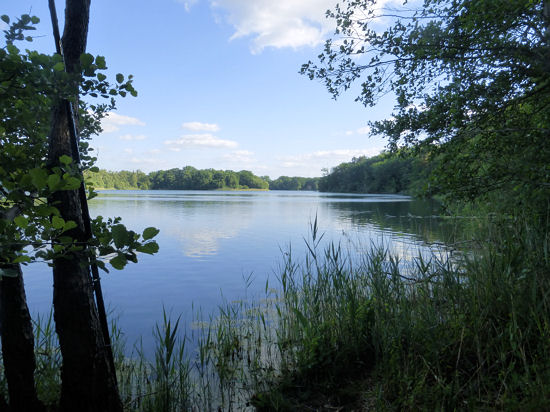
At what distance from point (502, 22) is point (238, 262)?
10.3 m

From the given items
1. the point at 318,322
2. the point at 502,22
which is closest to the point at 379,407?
the point at 318,322

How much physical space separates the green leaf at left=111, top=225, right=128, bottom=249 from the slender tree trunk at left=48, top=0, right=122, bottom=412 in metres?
1.17

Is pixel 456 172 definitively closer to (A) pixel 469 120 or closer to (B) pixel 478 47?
(A) pixel 469 120

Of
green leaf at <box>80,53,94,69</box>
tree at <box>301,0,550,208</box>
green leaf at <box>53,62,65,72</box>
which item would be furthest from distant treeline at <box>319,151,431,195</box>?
green leaf at <box>53,62,65,72</box>

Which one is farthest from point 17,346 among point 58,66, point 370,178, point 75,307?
point 370,178

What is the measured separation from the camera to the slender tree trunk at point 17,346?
2.41 meters

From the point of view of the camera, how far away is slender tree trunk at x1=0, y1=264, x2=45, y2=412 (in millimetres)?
2408

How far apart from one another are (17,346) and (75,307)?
0.62m

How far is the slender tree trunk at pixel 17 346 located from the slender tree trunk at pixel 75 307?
29 cm

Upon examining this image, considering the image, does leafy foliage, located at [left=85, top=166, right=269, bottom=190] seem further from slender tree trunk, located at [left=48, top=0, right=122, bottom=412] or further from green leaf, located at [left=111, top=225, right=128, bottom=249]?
green leaf, located at [left=111, top=225, right=128, bottom=249]

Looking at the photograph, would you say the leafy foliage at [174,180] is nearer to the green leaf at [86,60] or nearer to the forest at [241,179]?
the forest at [241,179]

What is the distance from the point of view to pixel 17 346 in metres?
2.49

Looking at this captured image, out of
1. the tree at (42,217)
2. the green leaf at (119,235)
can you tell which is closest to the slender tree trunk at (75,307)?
the tree at (42,217)

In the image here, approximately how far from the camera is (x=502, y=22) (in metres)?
4.18
